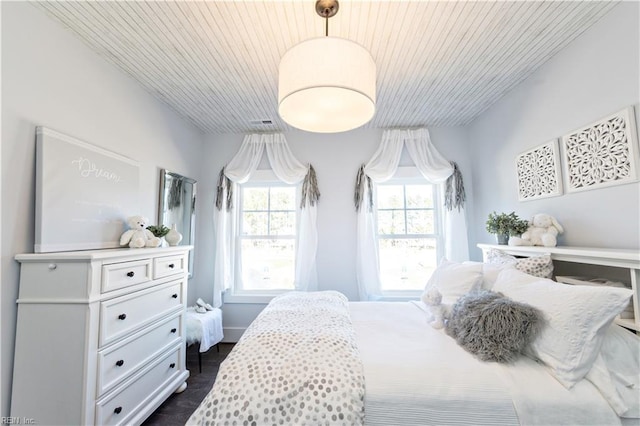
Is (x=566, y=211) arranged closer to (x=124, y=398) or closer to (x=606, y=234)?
(x=606, y=234)

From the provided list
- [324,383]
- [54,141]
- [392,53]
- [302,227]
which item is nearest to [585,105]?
[392,53]

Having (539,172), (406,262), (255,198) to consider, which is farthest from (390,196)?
(255,198)

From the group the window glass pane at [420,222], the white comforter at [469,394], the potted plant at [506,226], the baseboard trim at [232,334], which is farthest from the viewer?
the window glass pane at [420,222]

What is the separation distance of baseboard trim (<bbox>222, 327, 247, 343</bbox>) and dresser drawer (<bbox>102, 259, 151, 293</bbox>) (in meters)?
1.72

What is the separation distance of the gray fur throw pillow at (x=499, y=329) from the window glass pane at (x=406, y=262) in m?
1.95

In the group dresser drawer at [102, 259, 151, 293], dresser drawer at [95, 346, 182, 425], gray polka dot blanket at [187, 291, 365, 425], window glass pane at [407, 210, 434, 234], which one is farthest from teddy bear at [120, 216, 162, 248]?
window glass pane at [407, 210, 434, 234]

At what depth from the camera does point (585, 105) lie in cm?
181

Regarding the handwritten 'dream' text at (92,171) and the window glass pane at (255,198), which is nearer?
the handwritten 'dream' text at (92,171)

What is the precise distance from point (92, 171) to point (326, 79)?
1767 millimetres

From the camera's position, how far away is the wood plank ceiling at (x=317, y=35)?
5.20ft

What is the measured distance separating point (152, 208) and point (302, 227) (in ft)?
5.24

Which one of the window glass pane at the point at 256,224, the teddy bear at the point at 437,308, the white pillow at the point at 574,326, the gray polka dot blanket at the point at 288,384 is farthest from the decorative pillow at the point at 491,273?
the window glass pane at the point at 256,224

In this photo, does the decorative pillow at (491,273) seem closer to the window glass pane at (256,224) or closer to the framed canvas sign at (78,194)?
the window glass pane at (256,224)

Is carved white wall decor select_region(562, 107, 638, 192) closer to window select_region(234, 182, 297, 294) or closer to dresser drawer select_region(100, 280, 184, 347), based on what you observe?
window select_region(234, 182, 297, 294)
